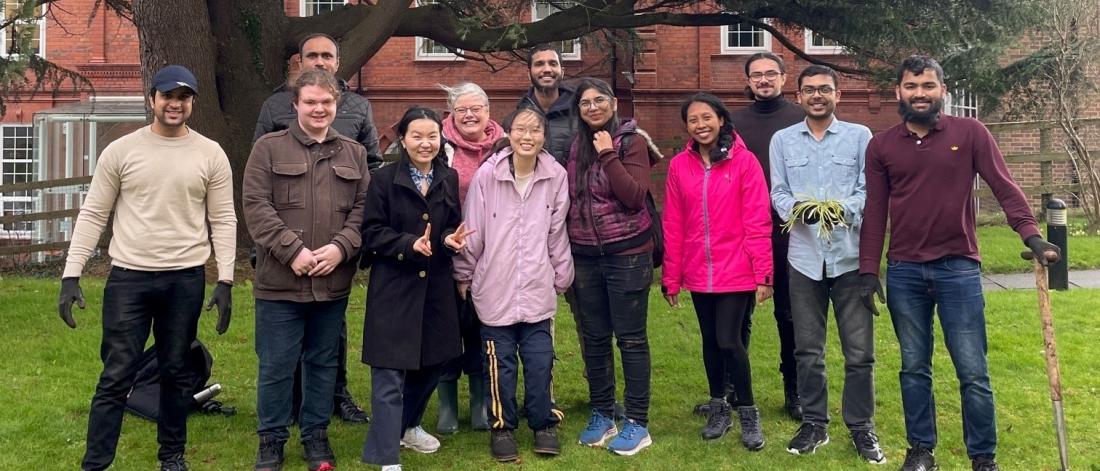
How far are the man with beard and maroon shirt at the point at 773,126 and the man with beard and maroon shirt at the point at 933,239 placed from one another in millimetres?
807

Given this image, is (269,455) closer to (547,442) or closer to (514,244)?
(547,442)

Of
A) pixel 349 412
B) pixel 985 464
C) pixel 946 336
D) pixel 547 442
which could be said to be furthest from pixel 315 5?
pixel 985 464

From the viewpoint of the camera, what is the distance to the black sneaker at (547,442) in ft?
16.4

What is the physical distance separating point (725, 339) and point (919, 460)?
46.3 inches

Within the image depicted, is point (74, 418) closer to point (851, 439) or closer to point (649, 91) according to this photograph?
point (851, 439)

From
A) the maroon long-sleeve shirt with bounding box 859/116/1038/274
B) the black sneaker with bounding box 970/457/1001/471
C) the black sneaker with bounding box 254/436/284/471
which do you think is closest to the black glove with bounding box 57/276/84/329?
the black sneaker with bounding box 254/436/284/471

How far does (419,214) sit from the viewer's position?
4.75 meters

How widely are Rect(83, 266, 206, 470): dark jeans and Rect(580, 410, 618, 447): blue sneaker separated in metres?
2.22

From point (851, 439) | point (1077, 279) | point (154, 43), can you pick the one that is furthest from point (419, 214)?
point (1077, 279)

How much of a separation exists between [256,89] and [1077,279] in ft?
34.0

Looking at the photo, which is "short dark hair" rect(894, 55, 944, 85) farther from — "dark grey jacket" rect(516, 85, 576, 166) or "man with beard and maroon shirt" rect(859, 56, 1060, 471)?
"dark grey jacket" rect(516, 85, 576, 166)

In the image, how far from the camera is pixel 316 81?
466 cm

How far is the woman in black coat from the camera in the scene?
4.64m

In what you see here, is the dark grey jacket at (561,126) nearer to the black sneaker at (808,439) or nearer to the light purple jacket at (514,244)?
the light purple jacket at (514,244)
